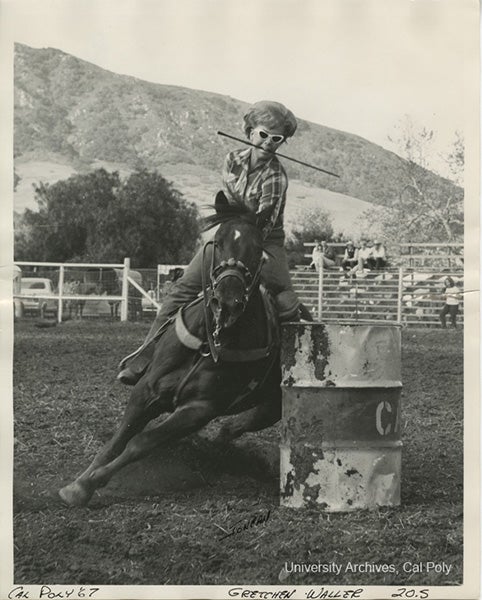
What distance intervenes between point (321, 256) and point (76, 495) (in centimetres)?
247

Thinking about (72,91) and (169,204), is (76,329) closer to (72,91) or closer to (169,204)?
(169,204)

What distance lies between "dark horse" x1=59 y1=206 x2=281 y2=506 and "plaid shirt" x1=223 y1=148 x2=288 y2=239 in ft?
0.64

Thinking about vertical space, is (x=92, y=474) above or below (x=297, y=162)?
below

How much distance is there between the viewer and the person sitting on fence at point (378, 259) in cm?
806

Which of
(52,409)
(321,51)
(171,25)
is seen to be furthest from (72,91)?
Result: (52,409)

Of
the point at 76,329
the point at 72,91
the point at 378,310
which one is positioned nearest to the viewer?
the point at 72,91

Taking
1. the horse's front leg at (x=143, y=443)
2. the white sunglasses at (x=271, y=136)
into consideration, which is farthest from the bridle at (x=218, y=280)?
the white sunglasses at (x=271, y=136)

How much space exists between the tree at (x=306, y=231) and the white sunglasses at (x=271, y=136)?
0.84 metres

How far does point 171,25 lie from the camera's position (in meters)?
5.12

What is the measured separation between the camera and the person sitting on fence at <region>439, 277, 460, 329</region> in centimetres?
603

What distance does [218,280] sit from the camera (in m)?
4.46

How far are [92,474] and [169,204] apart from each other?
1731 mm

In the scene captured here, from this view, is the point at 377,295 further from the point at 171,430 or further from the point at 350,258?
the point at 171,430
